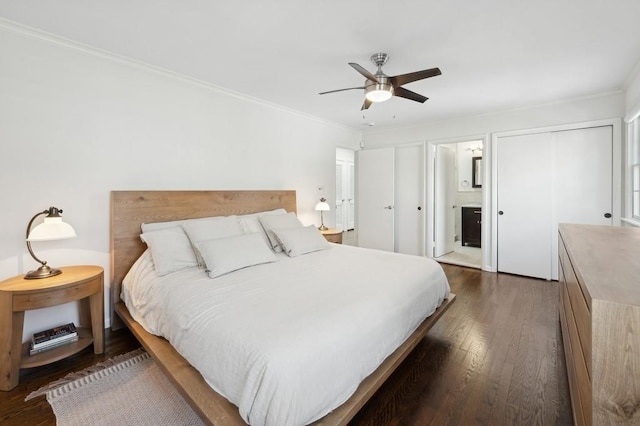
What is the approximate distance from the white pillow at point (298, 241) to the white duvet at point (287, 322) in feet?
1.34

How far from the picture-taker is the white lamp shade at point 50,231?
1.95 metres

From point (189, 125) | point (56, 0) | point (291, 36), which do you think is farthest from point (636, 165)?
point (56, 0)

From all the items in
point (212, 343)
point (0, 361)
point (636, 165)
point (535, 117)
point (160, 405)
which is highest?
point (535, 117)

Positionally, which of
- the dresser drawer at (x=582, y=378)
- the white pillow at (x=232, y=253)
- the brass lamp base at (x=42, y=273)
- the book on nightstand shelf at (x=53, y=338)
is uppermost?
the white pillow at (x=232, y=253)

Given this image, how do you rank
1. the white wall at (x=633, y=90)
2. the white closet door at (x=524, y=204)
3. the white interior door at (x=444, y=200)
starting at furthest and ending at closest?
the white interior door at (x=444, y=200) → the white closet door at (x=524, y=204) → the white wall at (x=633, y=90)

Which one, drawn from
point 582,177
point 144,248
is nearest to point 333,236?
point 144,248

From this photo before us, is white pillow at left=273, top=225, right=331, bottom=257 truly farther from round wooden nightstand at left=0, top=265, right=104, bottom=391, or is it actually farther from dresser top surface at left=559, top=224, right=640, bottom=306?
dresser top surface at left=559, top=224, right=640, bottom=306

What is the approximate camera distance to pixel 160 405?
1.67 m

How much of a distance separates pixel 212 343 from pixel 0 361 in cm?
156

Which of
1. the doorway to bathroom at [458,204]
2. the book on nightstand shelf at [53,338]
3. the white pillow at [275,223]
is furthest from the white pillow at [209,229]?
the doorway to bathroom at [458,204]

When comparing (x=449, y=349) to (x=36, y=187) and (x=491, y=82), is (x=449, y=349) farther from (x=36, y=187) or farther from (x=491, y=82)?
(x=36, y=187)

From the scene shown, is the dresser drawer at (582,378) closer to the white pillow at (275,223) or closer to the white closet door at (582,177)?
the white pillow at (275,223)

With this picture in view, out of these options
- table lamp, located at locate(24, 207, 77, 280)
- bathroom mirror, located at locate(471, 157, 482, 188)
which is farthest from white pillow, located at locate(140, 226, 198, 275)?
bathroom mirror, located at locate(471, 157, 482, 188)

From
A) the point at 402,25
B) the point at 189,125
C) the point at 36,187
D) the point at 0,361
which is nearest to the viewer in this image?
the point at 0,361
